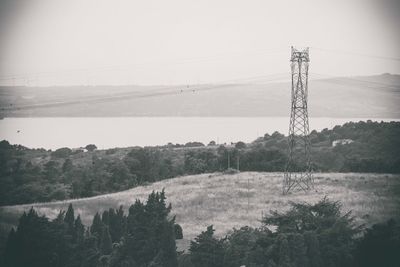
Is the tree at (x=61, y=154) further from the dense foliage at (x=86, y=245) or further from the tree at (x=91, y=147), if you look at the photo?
the dense foliage at (x=86, y=245)

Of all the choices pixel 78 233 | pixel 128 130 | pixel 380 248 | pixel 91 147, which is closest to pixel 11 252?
pixel 78 233

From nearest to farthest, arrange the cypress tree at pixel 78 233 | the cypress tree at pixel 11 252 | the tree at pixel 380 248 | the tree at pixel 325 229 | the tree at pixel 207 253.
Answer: the cypress tree at pixel 11 252 < the tree at pixel 380 248 < the tree at pixel 325 229 < the tree at pixel 207 253 < the cypress tree at pixel 78 233

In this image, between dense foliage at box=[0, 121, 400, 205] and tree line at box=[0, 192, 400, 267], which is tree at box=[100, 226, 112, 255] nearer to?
tree line at box=[0, 192, 400, 267]

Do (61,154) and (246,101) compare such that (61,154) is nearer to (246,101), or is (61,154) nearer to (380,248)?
(380,248)

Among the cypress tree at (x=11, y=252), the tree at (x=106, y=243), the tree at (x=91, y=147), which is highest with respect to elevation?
the cypress tree at (x=11, y=252)

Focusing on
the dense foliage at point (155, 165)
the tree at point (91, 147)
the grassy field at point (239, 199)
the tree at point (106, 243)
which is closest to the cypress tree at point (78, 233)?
the tree at point (106, 243)
